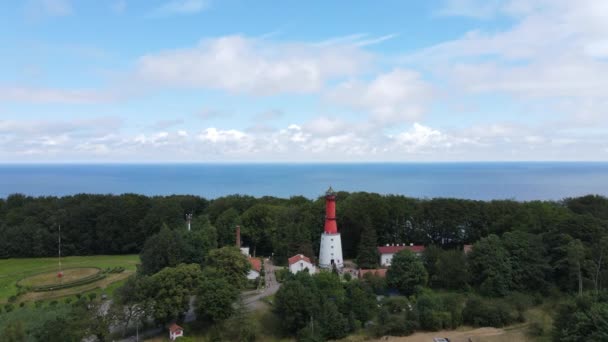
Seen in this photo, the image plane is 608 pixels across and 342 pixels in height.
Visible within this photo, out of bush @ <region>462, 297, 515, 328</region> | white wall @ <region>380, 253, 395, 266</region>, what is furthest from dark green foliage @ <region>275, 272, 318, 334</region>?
white wall @ <region>380, 253, 395, 266</region>

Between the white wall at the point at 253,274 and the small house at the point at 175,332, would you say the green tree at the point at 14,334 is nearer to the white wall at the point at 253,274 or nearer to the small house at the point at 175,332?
the small house at the point at 175,332

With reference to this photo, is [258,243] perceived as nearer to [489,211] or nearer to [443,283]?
[443,283]

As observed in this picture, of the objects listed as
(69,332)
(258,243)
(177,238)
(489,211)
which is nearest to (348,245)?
(258,243)

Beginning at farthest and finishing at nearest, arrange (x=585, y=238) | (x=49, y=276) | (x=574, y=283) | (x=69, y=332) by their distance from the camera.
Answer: (x=49, y=276) → (x=585, y=238) → (x=574, y=283) → (x=69, y=332)

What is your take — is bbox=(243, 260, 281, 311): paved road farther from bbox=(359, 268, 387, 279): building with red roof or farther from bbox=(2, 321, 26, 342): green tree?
bbox=(2, 321, 26, 342): green tree

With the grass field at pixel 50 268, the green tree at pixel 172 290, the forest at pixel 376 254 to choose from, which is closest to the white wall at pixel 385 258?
the forest at pixel 376 254

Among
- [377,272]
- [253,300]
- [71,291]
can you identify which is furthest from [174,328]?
[377,272]

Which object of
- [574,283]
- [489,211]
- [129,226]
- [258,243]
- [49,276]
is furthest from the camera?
[129,226]
